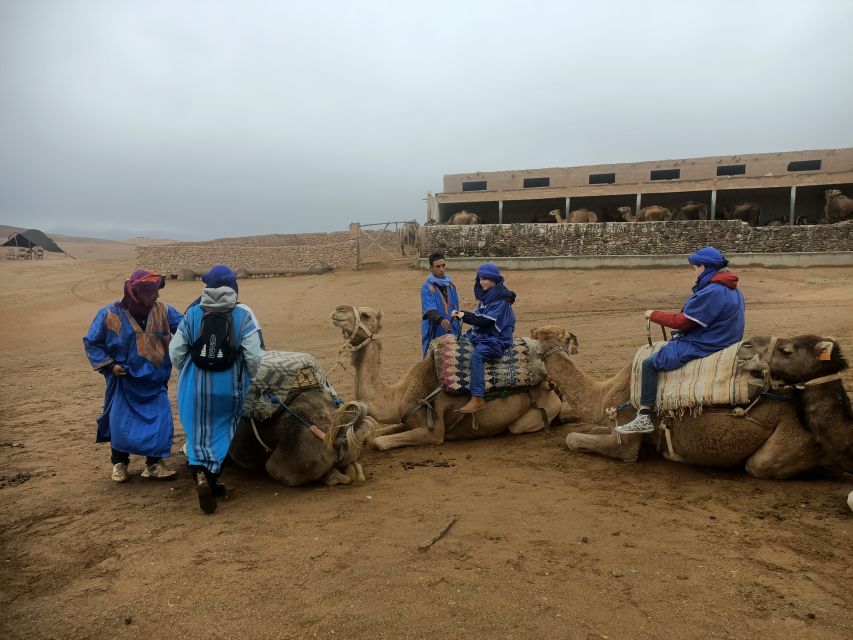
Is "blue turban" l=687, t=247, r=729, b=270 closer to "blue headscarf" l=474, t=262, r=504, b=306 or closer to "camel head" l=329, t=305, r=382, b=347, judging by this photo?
"blue headscarf" l=474, t=262, r=504, b=306

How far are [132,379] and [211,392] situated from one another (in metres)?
1.27

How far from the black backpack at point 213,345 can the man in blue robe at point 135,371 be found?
1.09m

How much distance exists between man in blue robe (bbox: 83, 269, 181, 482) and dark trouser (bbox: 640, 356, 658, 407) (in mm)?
4262

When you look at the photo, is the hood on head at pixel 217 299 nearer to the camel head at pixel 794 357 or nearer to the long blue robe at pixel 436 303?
the long blue robe at pixel 436 303

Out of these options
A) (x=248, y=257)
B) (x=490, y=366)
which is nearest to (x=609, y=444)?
(x=490, y=366)

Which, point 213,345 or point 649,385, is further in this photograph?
point 649,385

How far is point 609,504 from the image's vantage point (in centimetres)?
439

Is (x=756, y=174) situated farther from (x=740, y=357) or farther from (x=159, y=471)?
(x=159, y=471)

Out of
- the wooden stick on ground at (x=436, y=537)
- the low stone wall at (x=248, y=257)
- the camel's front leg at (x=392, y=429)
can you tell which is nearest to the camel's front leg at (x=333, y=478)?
the wooden stick on ground at (x=436, y=537)

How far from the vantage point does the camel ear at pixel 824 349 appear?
4324 mm

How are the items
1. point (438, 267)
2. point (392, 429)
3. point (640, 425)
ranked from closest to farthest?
point (640, 425), point (392, 429), point (438, 267)

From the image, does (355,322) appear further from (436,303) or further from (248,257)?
(248,257)

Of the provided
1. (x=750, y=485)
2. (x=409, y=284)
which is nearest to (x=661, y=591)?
(x=750, y=485)

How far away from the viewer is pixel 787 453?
455 cm
